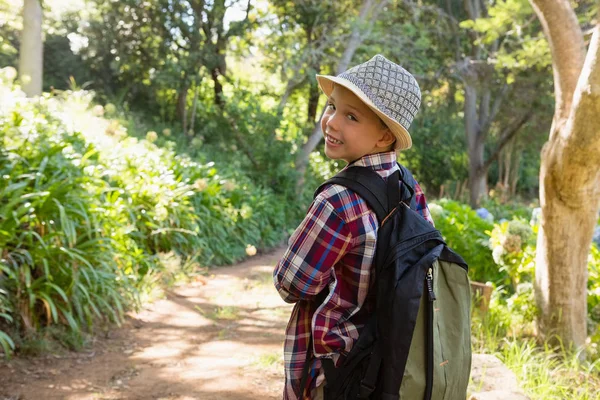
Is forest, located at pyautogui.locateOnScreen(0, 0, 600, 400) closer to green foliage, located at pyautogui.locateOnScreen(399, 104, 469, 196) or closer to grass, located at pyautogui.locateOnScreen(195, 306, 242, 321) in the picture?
green foliage, located at pyautogui.locateOnScreen(399, 104, 469, 196)

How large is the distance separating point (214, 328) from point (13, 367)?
74.7 inches

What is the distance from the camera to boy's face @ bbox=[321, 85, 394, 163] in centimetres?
168

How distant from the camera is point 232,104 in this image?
1273 centimetres

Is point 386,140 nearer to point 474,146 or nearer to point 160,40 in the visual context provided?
point 160,40

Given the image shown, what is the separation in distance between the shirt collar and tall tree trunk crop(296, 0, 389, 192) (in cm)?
1140

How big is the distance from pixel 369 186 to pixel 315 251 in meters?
0.23

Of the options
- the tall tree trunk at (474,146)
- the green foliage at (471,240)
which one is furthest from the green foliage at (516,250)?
the tall tree trunk at (474,146)

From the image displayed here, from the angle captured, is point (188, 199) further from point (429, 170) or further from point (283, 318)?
point (429, 170)

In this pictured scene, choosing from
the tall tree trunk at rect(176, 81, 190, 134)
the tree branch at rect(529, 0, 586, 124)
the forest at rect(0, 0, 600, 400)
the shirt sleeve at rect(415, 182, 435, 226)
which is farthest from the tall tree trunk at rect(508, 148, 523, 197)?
the shirt sleeve at rect(415, 182, 435, 226)

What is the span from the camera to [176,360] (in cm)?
443

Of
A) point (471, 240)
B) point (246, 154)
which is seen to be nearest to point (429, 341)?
point (471, 240)

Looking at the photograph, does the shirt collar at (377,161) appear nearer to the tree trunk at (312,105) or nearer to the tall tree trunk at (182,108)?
the tall tree trunk at (182,108)

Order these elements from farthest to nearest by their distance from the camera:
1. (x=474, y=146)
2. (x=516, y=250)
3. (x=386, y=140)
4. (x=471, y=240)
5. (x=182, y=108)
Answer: (x=474, y=146), (x=182, y=108), (x=471, y=240), (x=516, y=250), (x=386, y=140)

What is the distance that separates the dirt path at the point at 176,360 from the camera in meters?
3.68
